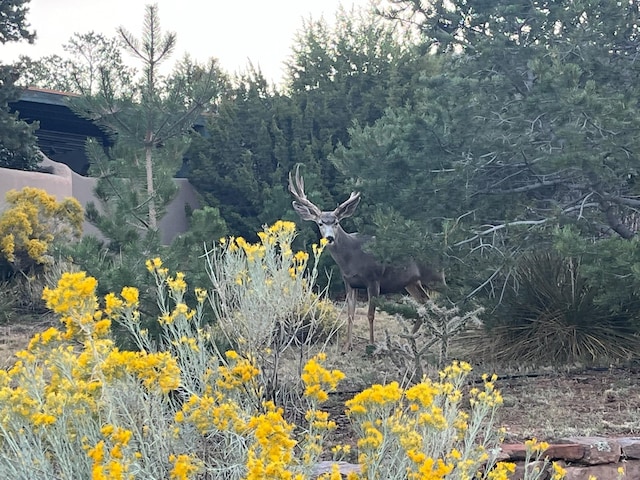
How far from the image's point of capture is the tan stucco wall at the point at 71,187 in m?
12.2

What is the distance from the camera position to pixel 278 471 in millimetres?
2689

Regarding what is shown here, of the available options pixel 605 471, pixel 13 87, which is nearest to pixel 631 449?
pixel 605 471

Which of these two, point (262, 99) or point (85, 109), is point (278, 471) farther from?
point (262, 99)

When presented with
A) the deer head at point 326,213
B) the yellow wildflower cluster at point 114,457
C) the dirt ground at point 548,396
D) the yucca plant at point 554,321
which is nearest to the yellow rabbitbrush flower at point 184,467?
the yellow wildflower cluster at point 114,457

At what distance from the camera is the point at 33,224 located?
1152 centimetres

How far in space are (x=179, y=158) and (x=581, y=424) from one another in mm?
4364

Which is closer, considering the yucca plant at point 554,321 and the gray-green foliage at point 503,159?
the gray-green foliage at point 503,159

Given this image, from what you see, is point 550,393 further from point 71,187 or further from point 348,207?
point 71,187

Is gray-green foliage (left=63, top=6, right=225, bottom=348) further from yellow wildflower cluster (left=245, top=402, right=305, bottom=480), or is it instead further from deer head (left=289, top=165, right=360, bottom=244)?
yellow wildflower cluster (left=245, top=402, right=305, bottom=480)

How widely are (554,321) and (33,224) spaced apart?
708cm

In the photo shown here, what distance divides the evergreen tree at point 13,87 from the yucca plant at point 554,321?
8.27 m

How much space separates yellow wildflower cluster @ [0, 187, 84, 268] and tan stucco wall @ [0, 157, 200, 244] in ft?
1.49

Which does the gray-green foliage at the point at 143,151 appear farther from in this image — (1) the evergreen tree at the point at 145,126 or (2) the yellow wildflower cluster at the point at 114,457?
(2) the yellow wildflower cluster at the point at 114,457

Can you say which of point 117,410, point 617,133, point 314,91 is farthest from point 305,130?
point 117,410
